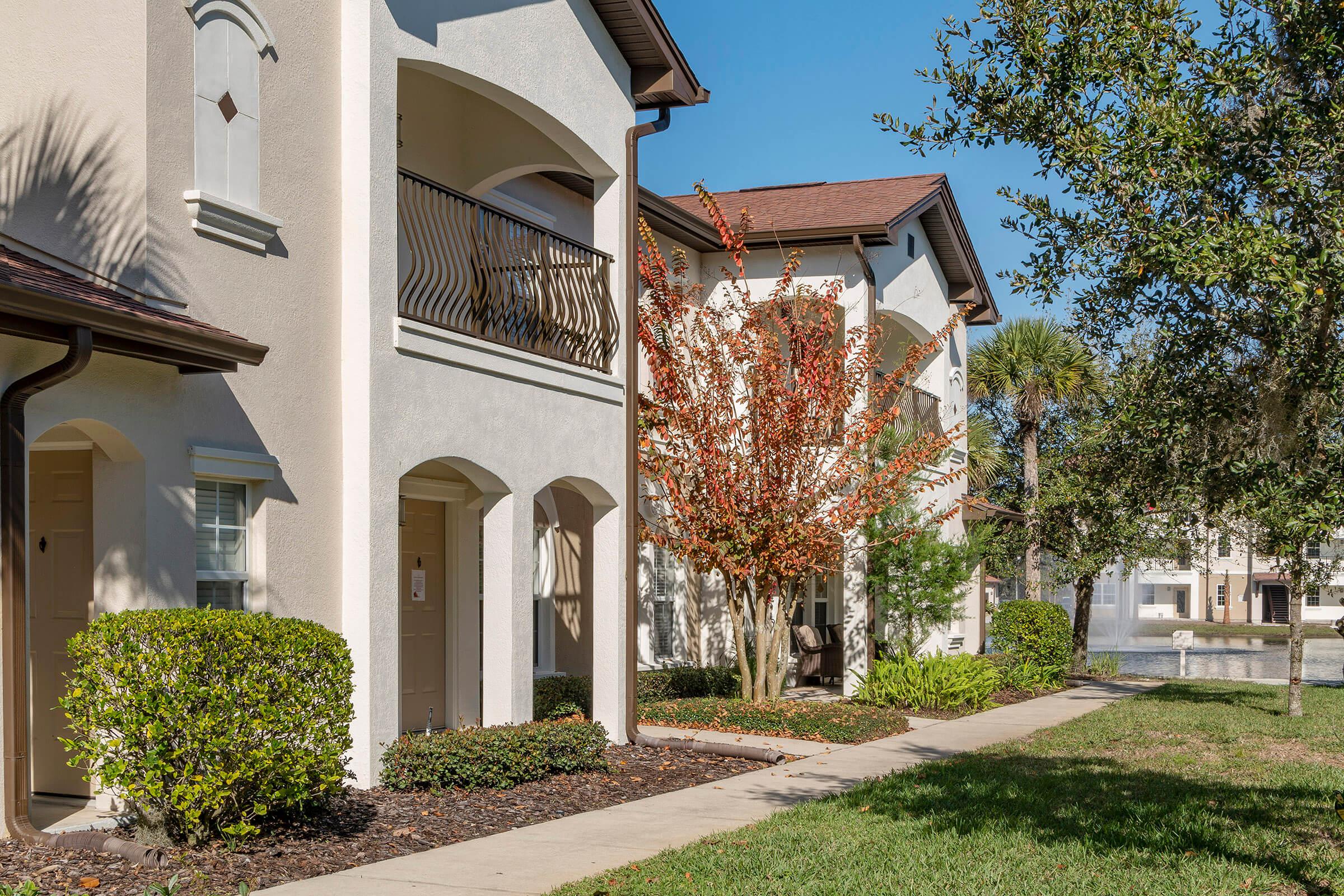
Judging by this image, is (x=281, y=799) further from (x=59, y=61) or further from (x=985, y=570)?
(x=985, y=570)

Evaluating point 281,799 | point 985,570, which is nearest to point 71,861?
point 281,799

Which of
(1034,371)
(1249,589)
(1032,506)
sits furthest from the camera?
(1249,589)

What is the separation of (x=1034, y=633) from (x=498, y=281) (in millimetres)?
14434

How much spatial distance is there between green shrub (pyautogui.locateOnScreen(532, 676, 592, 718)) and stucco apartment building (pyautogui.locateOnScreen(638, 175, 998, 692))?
2862 mm

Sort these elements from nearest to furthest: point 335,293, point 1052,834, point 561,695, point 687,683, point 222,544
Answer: point 1052,834
point 222,544
point 335,293
point 561,695
point 687,683

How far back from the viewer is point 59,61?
820 cm

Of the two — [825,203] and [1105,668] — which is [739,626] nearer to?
[825,203]

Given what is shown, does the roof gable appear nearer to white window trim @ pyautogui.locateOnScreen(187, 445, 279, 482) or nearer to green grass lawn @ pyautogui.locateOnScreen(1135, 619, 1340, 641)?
white window trim @ pyautogui.locateOnScreen(187, 445, 279, 482)

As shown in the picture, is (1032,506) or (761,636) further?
(1032,506)

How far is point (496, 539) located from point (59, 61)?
520 cm

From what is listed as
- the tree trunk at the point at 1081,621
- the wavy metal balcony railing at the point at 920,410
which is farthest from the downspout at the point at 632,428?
the tree trunk at the point at 1081,621

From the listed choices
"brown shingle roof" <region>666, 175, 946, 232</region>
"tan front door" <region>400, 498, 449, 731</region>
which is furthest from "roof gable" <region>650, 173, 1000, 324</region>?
"tan front door" <region>400, 498, 449, 731</region>

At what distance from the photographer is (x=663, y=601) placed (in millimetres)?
18422

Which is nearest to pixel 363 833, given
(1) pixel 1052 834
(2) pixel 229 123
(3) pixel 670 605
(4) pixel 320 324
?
(4) pixel 320 324
